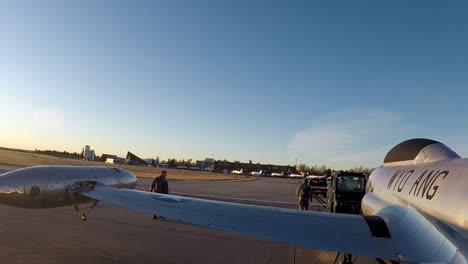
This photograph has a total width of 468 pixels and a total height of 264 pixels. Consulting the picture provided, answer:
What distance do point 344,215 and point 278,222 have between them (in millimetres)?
1227

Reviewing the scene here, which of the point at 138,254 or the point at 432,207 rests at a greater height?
the point at 432,207

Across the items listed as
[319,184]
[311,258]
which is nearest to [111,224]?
[311,258]

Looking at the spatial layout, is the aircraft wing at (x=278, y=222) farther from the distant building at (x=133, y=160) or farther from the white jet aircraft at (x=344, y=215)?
the distant building at (x=133, y=160)

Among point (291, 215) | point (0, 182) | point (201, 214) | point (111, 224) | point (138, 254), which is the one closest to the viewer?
point (201, 214)

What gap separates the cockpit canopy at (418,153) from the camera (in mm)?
6375

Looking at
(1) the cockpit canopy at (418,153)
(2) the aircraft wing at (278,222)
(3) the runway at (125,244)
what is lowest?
(3) the runway at (125,244)

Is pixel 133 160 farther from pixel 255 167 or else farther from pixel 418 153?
pixel 418 153

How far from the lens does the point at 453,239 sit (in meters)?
3.72

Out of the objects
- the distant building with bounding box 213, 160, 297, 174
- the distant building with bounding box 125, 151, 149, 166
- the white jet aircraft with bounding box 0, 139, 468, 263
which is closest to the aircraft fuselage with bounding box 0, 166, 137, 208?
the white jet aircraft with bounding box 0, 139, 468, 263

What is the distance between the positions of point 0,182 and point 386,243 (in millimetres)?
5389

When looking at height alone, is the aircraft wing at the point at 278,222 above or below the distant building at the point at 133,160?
below

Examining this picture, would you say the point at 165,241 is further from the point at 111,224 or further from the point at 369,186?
the point at 369,186

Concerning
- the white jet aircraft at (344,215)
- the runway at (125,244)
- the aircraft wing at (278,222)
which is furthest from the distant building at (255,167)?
the aircraft wing at (278,222)

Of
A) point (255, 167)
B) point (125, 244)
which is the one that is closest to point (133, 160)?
point (255, 167)
